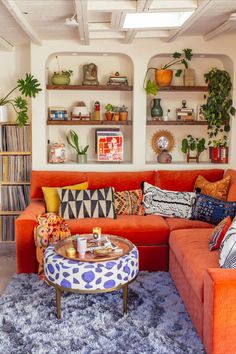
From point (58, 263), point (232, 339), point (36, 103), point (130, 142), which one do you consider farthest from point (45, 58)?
point (232, 339)

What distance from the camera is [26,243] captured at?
3.96 meters

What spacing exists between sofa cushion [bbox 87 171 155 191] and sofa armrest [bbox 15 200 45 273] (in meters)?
0.86

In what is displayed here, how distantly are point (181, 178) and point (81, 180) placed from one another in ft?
3.58

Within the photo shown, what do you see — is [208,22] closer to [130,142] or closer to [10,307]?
[130,142]

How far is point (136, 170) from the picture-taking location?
502 cm

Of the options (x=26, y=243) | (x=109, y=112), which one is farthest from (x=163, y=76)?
(x=26, y=243)

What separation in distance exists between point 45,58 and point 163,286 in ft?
9.18

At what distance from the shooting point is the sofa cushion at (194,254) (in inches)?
115

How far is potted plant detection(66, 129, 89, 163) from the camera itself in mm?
5027

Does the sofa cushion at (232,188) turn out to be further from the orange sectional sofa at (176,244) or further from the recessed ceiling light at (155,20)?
the recessed ceiling light at (155,20)

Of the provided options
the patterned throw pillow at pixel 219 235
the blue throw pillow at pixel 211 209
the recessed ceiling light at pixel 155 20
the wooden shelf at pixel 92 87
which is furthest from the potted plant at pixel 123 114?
the patterned throw pillow at pixel 219 235

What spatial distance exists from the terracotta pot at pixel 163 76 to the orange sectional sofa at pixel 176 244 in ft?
3.44

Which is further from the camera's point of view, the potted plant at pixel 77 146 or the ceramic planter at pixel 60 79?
the potted plant at pixel 77 146

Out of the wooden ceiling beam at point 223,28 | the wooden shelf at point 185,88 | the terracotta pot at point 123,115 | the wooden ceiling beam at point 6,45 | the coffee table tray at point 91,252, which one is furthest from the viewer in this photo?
the terracotta pot at point 123,115
